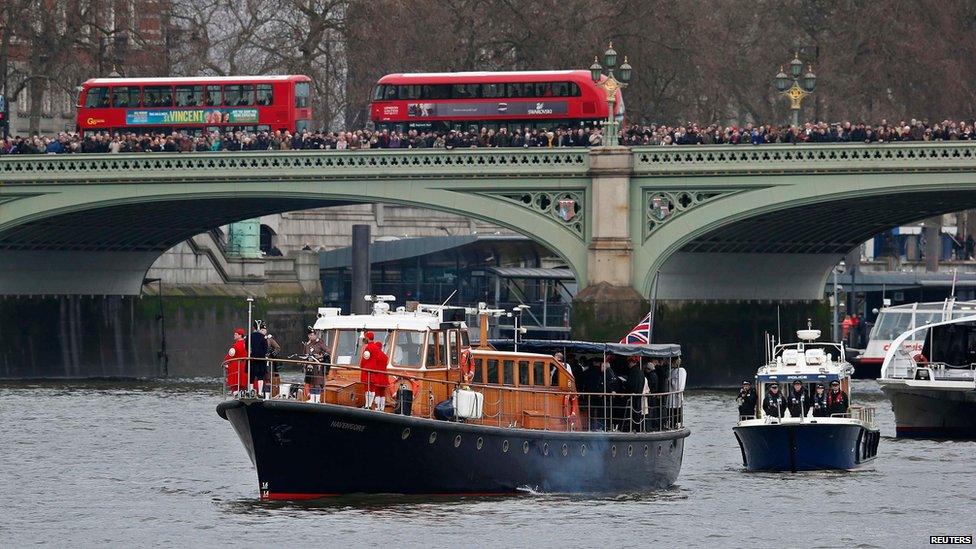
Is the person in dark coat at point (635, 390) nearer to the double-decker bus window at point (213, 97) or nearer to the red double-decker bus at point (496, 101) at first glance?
the red double-decker bus at point (496, 101)

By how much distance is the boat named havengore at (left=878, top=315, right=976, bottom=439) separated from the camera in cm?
5522

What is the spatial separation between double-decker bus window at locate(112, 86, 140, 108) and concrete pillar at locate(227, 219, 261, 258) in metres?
16.9

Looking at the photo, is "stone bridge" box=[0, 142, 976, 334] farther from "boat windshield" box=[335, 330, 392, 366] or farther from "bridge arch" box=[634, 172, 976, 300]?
"boat windshield" box=[335, 330, 392, 366]

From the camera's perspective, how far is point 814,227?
240 ft

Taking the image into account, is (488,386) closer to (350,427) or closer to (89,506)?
(350,427)

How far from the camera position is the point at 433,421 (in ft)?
126

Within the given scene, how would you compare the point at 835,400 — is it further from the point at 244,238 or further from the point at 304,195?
the point at 244,238

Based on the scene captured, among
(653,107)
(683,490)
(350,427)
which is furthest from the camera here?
(653,107)

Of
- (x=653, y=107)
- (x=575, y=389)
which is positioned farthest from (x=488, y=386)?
(x=653, y=107)

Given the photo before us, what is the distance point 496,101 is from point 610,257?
7862 mm

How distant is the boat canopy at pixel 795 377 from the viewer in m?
46.0

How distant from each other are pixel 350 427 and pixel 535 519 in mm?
3321

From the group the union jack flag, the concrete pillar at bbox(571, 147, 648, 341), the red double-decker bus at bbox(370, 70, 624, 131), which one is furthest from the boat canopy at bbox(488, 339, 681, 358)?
the red double-decker bus at bbox(370, 70, 624, 131)

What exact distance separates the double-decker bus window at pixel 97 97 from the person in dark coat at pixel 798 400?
37310mm
